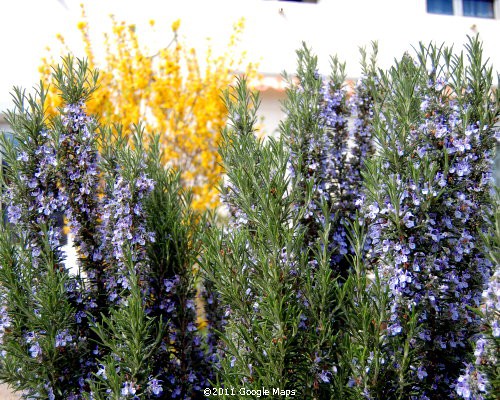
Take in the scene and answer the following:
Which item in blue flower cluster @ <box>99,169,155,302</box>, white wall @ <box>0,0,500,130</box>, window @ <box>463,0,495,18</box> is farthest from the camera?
window @ <box>463,0,495,18</box>

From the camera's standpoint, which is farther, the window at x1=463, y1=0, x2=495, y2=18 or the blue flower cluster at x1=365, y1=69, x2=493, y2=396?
the window at x1=463, y1=0, x2=495, y2=18

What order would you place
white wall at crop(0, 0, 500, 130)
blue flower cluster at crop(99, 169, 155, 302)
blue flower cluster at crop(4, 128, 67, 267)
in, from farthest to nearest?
white wall at crop(0, 0, 500, 130) < blue flower cluster at crop(4, 128, 67, 267) < blue flower cluster at crop(99, 169, 155, 302)

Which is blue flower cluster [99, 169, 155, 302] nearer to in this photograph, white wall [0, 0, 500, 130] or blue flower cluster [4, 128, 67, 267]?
blue flower cluster [4, 128, 67, 267]

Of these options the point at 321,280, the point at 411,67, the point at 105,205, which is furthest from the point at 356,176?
the point at 105,205

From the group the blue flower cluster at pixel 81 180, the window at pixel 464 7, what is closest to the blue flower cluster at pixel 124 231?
the blue flower cluster at pixel 81 180

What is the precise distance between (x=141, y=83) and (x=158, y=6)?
2.42m

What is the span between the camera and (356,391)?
6.64 ft

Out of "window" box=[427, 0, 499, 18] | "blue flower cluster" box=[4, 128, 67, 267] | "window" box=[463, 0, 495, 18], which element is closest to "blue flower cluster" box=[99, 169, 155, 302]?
"blue flower cluster" box=[4, 128, 67, 267]

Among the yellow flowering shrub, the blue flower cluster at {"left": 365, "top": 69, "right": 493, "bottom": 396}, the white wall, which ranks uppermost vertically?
the white wall

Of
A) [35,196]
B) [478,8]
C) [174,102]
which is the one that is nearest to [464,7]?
[478,8]

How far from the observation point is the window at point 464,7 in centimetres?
1002

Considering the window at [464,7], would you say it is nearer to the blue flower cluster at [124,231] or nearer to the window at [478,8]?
the window at [478,8]

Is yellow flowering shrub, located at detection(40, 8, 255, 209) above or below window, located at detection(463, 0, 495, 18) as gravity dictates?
below

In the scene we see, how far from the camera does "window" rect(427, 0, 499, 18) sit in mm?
10023
